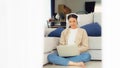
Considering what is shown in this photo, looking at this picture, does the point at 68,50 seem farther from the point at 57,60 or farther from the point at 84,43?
the point at 84,43

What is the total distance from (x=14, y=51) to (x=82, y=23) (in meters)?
2.83

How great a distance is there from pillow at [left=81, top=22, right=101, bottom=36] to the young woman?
0.20 meters

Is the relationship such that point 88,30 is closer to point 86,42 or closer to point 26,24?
point 86,42

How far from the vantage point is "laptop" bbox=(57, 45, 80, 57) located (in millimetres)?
2775

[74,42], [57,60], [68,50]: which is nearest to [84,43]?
[74,42]

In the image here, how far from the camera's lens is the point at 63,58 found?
2785mm

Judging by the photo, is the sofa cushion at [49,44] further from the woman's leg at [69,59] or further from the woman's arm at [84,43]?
the woman's arm at [84,43]

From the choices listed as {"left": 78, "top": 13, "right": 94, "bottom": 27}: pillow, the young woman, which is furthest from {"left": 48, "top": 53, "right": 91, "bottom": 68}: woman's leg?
{"left": 78, "top": 13, "right": 94, "bottom": 27}: pillow

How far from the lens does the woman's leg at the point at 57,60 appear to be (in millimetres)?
2746

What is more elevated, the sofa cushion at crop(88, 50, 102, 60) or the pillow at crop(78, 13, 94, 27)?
the pillow at crop(78, 13, 94, 27)

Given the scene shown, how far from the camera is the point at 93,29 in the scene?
315cm

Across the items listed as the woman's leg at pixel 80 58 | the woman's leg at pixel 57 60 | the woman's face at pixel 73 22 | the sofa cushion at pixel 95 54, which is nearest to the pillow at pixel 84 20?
the woman's face at pixel 73 22

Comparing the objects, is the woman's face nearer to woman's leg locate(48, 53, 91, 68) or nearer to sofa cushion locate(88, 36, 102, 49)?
sofa cushion locate(88, 36, 102, 49)
